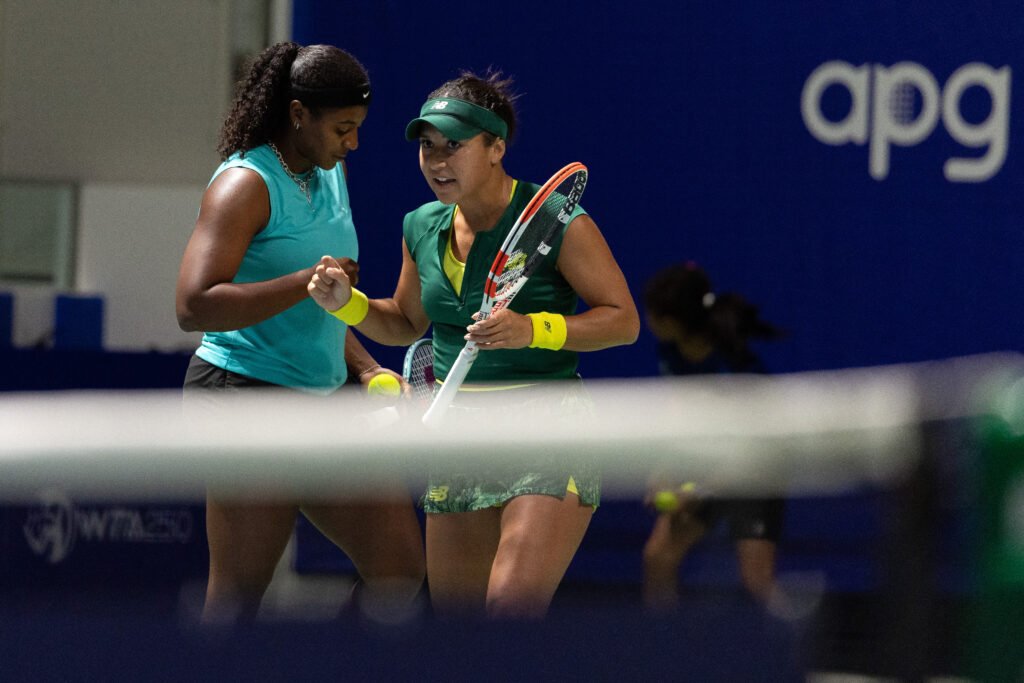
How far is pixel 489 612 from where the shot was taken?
4.86 feet

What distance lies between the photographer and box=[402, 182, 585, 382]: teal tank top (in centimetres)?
344

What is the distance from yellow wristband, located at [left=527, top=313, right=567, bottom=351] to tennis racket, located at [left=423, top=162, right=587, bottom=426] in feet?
0.39

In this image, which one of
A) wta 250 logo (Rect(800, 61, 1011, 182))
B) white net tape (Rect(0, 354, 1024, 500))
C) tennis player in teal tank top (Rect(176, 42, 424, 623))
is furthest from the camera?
wta 250 logo (Rect(800, 61, 1011, 182))

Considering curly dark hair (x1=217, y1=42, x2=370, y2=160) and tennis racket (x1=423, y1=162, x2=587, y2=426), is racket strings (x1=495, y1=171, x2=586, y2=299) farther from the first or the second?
curly dark hair (x1=217, y1=42, x2=370, y2=160)

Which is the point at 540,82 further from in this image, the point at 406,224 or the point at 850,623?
the point at 850,623

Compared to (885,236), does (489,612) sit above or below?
above

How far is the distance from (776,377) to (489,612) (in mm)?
4686

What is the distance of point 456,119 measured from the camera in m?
3.39

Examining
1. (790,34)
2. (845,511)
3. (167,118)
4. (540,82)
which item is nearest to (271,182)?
(845,511)

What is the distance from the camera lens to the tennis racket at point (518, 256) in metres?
3.37

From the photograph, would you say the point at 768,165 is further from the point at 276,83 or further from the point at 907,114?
the point at 276,83

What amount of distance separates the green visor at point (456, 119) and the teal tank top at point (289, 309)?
35 centimetres

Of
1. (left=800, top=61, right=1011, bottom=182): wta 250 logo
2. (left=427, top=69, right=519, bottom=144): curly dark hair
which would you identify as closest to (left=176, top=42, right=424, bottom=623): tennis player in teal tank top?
(left=427, top=69, right=519, bottom=144): curly dark hair

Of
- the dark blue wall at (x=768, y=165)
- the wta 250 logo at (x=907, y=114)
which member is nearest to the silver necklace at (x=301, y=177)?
the dark blue wall at (x=768, y=165)
